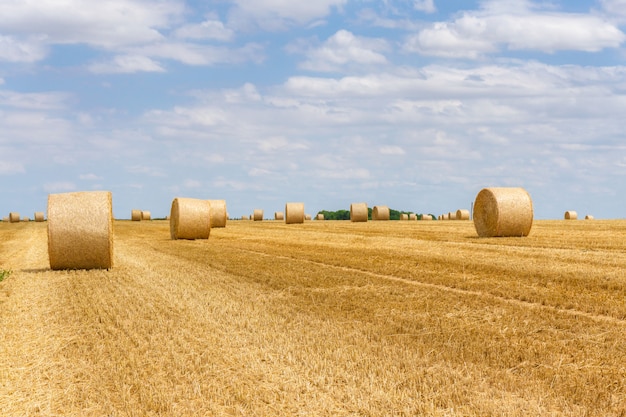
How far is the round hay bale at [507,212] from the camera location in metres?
23.8

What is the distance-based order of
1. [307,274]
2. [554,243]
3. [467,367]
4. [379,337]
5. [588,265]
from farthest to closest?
1. [554,243]
2. [588,265]
3. [307,274]
4. [379,337]
5. [467,367]

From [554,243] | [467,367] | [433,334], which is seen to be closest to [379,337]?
[433,334]

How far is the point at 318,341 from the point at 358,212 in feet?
127

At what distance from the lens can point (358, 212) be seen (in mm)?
46344

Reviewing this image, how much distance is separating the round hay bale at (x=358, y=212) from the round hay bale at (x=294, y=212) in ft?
12.2

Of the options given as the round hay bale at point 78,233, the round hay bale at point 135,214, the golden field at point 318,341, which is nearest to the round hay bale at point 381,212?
the round hay bale at point 135,214

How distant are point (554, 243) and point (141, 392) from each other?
1745cm

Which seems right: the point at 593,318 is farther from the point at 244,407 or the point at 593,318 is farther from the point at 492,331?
the point at 244,407

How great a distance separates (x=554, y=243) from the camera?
68.6 ft

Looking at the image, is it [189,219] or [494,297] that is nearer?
[494,297]

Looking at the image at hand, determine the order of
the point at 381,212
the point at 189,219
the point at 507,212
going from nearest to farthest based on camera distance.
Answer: the point at 507,212, the point at 189,219, the point at 381,212

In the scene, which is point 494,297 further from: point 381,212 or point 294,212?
point 381,212

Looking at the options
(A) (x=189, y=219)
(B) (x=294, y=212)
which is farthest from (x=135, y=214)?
(A) (x=189, y=219)

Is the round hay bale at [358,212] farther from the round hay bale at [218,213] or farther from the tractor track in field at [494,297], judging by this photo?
the tractor track in field at [494,297]
